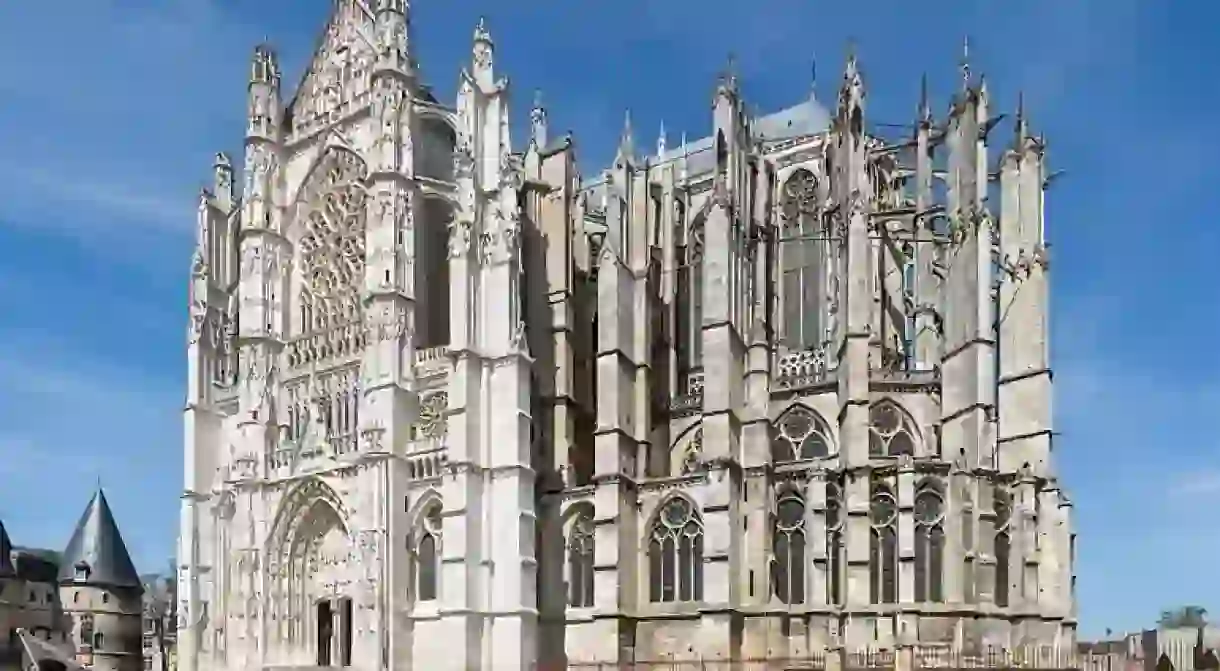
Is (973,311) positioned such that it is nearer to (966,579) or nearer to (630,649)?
(966,579)

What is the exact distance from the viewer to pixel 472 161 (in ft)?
124

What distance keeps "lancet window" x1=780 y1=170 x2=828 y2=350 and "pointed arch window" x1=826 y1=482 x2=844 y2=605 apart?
6.77 meters

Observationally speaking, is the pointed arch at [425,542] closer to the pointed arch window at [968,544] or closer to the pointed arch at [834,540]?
the pointed arch at [834,540]

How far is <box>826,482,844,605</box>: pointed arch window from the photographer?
1341 inches

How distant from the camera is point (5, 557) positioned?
58688 millimetres

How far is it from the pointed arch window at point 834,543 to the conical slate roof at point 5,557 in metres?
40.0

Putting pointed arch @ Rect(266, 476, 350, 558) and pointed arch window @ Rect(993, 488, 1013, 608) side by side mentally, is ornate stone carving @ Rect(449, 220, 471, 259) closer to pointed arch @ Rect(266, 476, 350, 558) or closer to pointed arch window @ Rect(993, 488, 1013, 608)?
pointed arch @ Rect(266, 476, 350, 558)

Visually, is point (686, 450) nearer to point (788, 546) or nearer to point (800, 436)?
point (800, 436)

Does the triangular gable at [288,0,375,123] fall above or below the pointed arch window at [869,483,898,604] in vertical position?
above

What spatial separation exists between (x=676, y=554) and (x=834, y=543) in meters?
4.35

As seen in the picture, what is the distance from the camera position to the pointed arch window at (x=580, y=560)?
123 feet

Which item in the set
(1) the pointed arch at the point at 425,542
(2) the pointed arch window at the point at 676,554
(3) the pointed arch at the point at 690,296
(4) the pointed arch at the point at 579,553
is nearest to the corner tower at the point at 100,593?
(1) the pointed arch at the point at 425,542

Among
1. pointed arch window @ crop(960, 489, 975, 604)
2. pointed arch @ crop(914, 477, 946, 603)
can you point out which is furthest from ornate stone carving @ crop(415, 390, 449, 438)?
pointed arch window @ crop(960, 489, 975, 604)

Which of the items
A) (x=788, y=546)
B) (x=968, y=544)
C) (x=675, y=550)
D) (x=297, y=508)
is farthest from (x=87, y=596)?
(x=968, y=544)
